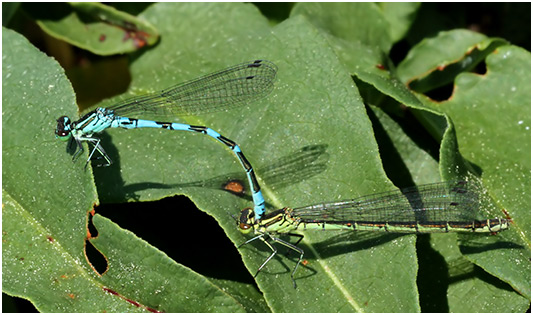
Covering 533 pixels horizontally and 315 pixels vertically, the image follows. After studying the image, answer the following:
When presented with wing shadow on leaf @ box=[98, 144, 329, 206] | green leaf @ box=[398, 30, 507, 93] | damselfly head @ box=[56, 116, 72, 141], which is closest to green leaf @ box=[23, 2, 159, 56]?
damselfly head @ box=[56, 116, 72, 141]

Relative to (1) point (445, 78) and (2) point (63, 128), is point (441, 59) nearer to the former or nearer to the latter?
(1) point (445, 78)

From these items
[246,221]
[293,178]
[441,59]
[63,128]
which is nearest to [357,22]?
[441,59]

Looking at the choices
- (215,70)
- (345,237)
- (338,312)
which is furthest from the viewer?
(215,70)

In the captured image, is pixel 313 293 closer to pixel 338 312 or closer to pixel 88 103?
pixel 338 312

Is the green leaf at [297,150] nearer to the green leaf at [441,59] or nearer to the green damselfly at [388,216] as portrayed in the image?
the green damselfly at [388,216]

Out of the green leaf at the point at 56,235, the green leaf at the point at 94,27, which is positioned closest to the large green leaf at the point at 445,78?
the green leaf at the point at 94,27

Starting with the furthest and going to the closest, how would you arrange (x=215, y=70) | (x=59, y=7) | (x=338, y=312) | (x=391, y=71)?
(x=59, y=7) < (x=391, y=71) < (x=215, y=70) < (x=338, y=312)

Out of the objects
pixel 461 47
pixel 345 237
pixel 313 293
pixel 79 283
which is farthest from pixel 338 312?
pixel 461 47
